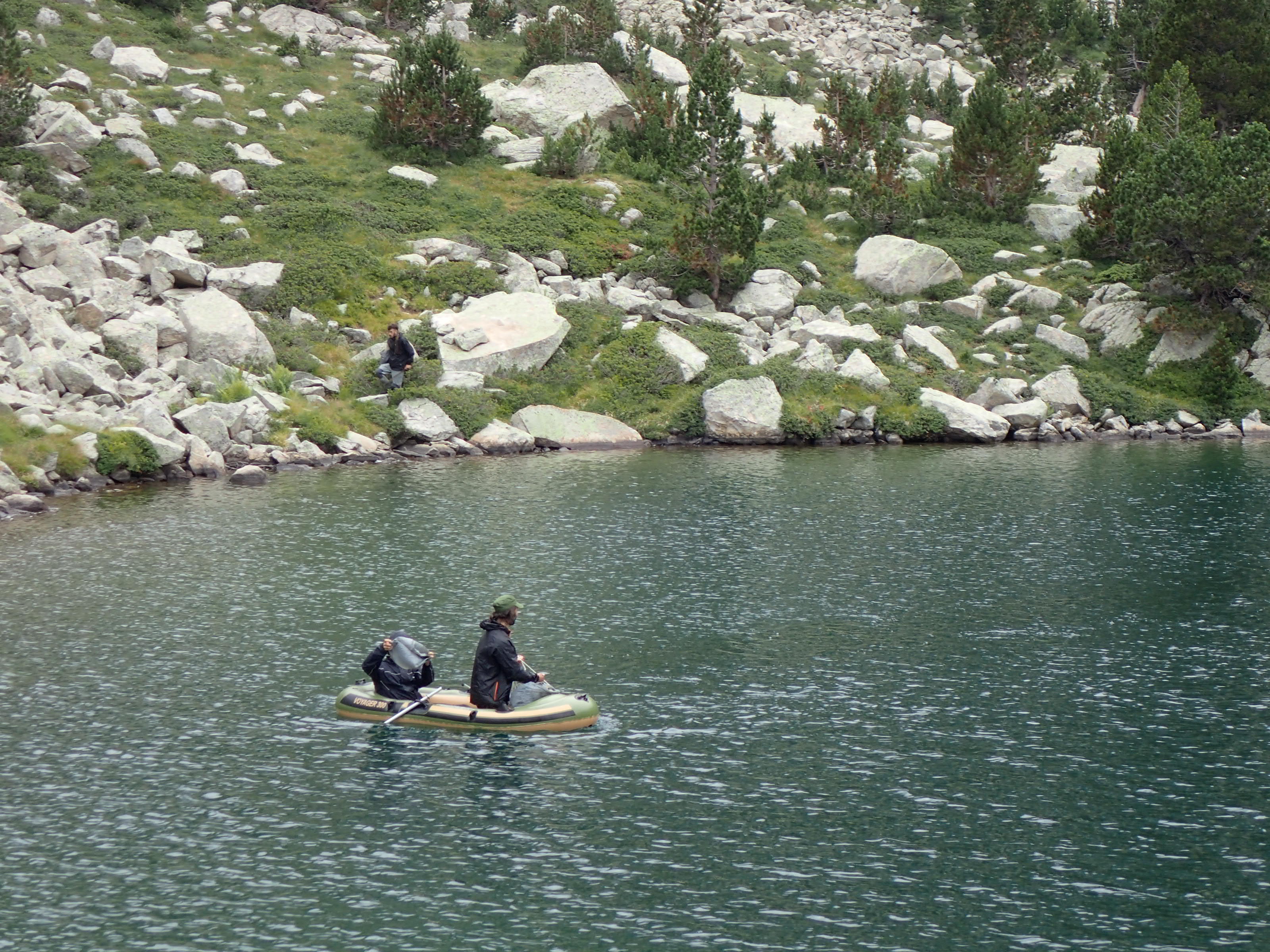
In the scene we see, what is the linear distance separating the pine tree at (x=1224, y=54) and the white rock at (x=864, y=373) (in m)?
33.7

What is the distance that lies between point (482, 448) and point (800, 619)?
30.2m

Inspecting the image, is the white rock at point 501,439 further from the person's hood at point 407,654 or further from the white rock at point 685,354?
the person's hood at point 407,654

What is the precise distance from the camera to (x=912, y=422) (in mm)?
63188

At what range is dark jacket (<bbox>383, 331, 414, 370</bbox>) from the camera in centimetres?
5934

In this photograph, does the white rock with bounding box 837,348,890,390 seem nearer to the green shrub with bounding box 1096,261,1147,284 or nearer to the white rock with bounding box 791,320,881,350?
the white rock with bounding box 791,320,881,350

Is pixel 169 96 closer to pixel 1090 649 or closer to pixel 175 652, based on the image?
pixel 175 652

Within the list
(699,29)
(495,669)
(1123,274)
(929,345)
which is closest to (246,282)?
(929,345)

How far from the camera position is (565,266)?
71500 millimetres

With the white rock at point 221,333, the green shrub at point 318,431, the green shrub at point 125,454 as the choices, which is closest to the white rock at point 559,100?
the white rock at point 221,333

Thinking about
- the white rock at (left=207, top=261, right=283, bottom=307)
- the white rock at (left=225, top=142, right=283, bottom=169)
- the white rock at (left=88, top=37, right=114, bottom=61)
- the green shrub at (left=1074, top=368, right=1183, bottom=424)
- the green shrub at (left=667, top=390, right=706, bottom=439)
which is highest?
the white rock at (left=88, top=37, right=114, bottom=61)

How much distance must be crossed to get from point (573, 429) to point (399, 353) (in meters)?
9.03

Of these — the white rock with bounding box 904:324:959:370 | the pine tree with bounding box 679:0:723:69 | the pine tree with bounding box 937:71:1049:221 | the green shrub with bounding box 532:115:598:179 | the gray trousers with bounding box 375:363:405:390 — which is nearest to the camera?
the gray trousers with bounding box 375:363:405:390

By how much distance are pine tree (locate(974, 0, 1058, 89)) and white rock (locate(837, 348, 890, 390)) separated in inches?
1695

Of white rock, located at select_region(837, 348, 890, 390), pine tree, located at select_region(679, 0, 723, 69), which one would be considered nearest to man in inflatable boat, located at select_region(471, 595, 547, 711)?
white rock, located at select_region(837, 348, 890, 390)
